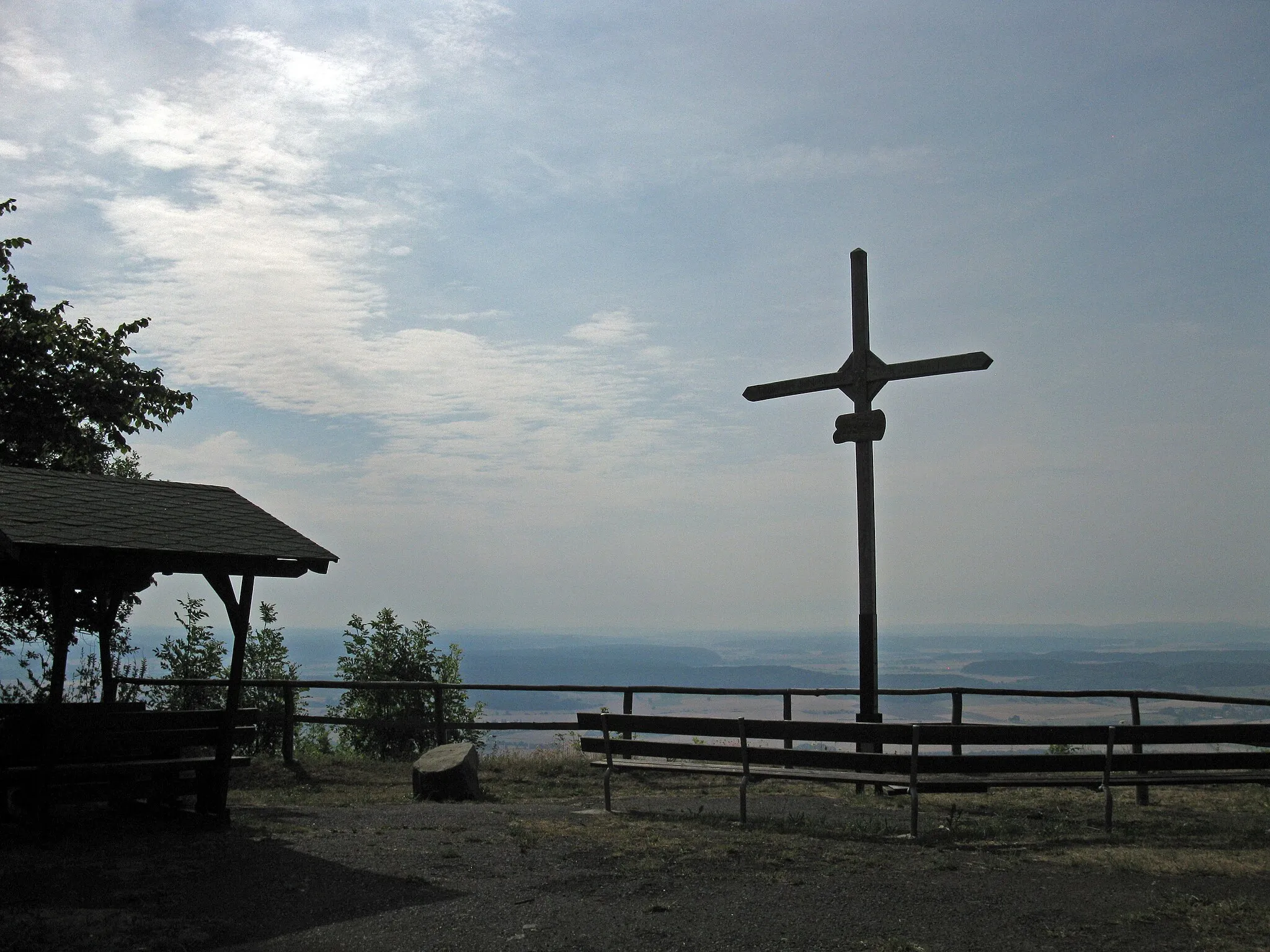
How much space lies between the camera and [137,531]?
10891mm

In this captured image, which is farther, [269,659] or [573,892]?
[269,659]

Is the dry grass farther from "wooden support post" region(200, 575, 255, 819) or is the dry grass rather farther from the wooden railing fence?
"wooden support post" region(200, 575, 255, 819)

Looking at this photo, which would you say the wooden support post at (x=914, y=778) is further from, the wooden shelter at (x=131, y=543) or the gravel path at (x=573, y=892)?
the wooden shelter at (x=131, y=543)

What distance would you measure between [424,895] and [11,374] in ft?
57.1

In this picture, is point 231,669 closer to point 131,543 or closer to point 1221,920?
point 131,543

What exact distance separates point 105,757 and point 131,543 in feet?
7.33

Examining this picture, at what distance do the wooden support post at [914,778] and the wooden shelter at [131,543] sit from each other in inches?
242

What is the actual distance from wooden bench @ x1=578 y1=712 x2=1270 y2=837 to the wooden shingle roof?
417cm

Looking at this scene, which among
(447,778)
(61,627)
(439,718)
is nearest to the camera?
(61,627)

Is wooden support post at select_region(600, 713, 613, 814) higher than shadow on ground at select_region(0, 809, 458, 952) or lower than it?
higher

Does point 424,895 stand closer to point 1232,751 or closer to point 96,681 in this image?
point 1232,751

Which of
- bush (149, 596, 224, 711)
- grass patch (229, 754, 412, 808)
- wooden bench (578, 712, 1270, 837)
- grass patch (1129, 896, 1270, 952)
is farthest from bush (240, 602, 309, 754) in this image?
grass patch (1129, 896, 1270, 952)

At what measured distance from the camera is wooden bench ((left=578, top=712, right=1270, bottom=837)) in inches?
389

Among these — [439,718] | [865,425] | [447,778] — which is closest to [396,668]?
[439,718]
